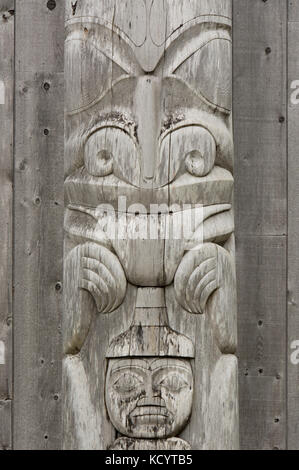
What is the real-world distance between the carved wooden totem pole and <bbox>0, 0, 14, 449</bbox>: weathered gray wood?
0.80m

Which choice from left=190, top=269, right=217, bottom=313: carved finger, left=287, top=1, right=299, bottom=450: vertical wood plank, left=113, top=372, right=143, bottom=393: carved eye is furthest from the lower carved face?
left=287, top=1, right=299, bottom=450: vertical wood plank

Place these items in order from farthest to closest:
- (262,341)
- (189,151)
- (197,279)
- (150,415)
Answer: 1. (262,341)
2. (189,151)
3. (197,279)
4. (150,415)

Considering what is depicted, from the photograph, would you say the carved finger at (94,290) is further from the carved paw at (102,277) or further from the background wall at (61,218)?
the background wall at (61,218)

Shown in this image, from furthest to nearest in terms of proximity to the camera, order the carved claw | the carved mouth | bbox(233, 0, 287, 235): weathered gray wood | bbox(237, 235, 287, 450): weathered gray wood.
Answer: bbox(233, 0, 287, 235): weathered gray wood < bbox(237, 235, 287, 450): weathered gray wood < the carved claw < the carved mouth

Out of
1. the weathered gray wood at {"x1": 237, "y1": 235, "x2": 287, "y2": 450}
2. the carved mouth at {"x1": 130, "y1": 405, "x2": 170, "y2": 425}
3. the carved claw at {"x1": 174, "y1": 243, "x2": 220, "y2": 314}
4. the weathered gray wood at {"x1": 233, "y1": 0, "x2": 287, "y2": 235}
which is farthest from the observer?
the weathered gray wood at {"x1": 233, "y1": 0, "x2": 287, "y2": 235}

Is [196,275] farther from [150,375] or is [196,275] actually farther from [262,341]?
[262,341]

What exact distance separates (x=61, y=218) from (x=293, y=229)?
1295mm

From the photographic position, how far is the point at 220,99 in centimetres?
539

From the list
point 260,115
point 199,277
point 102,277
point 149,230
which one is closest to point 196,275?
point 199,277

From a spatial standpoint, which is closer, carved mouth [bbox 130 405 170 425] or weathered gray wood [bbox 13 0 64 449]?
carved mouth [bbox 130 405 170 425]

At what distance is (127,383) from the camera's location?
202 inches

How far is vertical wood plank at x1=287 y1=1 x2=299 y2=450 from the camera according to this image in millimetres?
6000

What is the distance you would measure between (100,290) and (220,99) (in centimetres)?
111

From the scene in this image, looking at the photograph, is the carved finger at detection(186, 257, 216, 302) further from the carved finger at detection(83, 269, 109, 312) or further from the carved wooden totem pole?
the carved finger at detection(83, 269, 109, 312)
